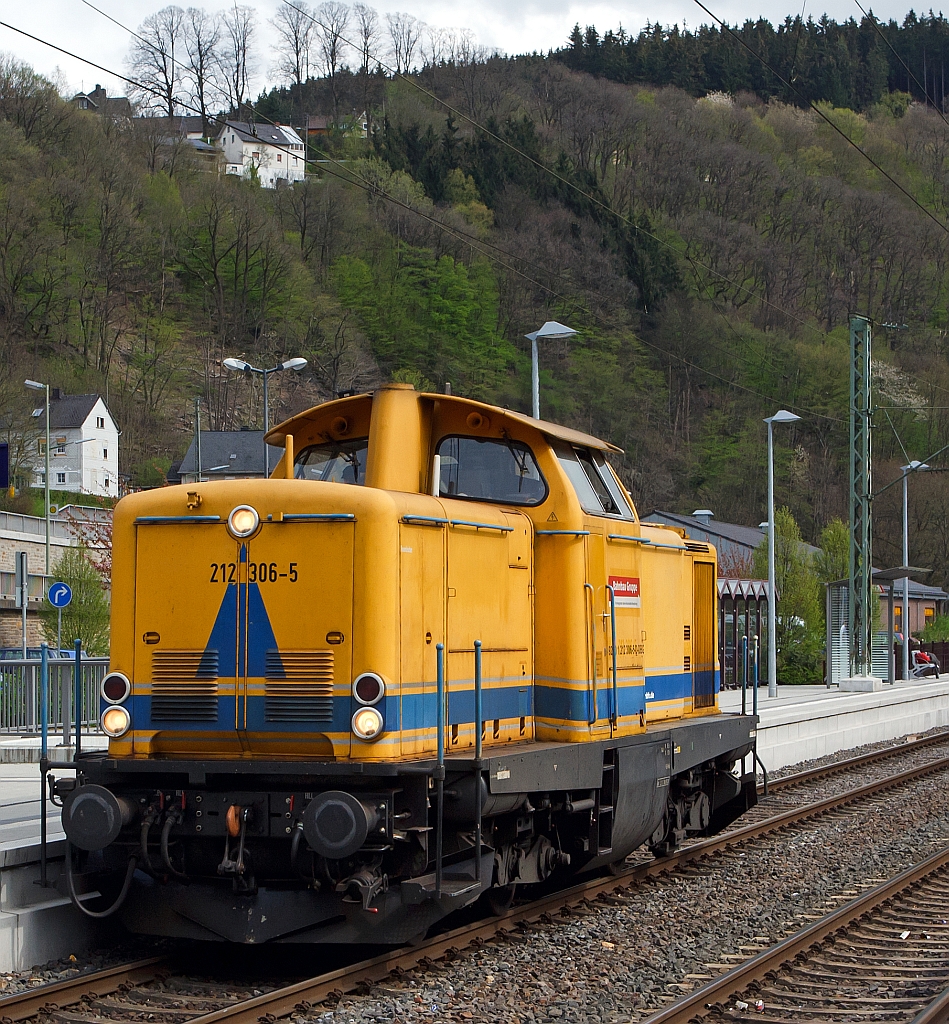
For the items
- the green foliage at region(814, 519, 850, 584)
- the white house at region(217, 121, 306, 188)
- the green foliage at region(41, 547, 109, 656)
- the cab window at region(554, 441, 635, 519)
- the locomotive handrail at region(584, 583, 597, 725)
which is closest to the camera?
the locomotive handrail at region(584, 583, 597, 725)

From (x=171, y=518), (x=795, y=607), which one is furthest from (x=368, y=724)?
(x=795, y=607)

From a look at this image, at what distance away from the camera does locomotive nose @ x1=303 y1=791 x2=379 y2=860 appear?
20.8 ft

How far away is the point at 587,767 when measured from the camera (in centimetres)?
812

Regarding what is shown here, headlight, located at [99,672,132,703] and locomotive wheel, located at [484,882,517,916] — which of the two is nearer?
headlight, located at [99,672,132,703]

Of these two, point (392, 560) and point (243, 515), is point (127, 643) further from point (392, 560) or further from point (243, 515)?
point (392, 560)

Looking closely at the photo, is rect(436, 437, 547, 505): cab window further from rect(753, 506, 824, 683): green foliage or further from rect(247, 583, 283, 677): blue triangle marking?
rect(753, 506, 824, 683): green foliage

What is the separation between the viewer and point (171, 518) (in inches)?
281

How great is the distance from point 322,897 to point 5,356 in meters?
61.7

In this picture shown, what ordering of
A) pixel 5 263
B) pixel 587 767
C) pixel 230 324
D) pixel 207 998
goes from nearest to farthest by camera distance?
pixel 207 998 < pixel 587 767 < pixel 5 263 < pixel 230 324

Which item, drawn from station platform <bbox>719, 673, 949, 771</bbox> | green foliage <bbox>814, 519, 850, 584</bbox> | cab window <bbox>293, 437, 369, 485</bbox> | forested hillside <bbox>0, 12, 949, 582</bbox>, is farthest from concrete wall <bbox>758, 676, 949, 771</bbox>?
forested hillside <bbox>0, 12, 949, 582</bbox>

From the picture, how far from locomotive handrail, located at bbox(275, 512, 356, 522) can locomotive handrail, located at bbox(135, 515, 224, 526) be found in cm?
40

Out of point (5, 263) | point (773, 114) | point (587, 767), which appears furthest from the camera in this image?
point (773, 114)

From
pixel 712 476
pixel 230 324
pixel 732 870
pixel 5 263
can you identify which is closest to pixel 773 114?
pixel 712 476

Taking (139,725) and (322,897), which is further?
(139,725)
